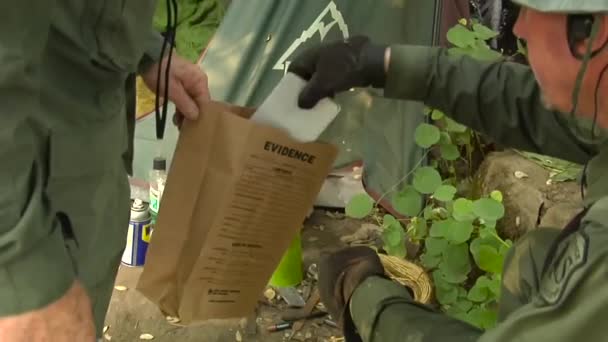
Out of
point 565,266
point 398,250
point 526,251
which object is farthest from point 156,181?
point 565,266

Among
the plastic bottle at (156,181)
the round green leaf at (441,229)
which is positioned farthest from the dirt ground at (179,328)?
the round green leaf at (441,229)

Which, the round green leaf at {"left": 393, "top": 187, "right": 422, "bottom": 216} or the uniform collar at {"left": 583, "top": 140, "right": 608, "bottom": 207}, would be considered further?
the round green leaf at {"left": 393, "top": 187, "right": 422, "bottom": 216}

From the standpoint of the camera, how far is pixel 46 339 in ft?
2.53

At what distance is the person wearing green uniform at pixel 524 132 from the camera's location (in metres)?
0.75

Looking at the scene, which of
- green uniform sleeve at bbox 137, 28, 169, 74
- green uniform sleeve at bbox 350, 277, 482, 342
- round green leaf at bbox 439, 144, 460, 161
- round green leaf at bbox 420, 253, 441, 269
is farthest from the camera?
round green leaf at bbox 439, 144, 460, 161

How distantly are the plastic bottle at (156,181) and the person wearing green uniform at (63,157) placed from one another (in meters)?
0.94

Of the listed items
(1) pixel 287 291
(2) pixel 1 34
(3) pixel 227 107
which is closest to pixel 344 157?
(1) pixel 287 291

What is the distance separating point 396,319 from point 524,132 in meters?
0.42

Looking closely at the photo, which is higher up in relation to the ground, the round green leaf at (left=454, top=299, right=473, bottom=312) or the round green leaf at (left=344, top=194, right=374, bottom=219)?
the round green leaf at (left=344, top=194, right=374, bottom=219)

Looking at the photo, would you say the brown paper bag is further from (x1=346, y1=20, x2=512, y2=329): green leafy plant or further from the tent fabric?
the tent fabric

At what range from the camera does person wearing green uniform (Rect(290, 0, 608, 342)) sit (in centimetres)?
75

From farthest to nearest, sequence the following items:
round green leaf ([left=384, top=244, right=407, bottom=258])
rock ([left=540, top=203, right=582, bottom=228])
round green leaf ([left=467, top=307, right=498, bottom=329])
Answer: round green leaf ([left=384, top=244, right=407, bottom=258])
rock ([left=540, top=203, right=582, bottom=228])
round green leaf ([left=467, top=307, right=498, bottom=329])

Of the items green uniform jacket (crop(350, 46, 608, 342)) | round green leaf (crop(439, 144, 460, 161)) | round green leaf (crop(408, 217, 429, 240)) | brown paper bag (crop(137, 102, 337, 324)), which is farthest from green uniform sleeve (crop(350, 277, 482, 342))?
round green leaf (crop(439, 144, 460, 161))

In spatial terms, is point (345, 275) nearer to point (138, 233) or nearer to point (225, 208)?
point (225, 208)
